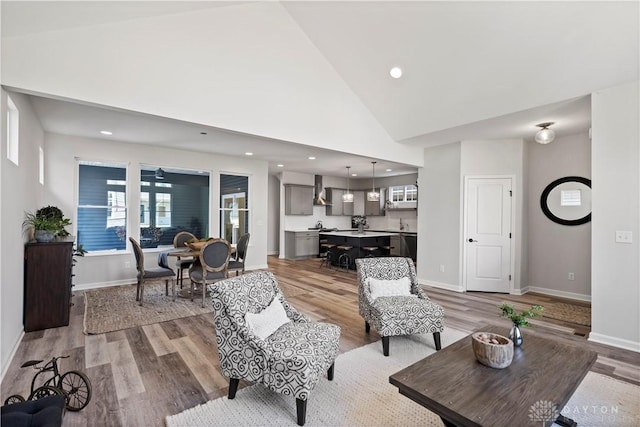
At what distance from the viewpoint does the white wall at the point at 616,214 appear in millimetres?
3209

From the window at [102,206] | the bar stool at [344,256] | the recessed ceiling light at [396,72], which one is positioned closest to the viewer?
the recessed ceiling light at [396,72]

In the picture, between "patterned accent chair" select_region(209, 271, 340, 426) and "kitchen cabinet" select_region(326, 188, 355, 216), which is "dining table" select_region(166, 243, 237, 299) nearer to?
"patterned accent chair" select_region(209, 271, 340, 426)

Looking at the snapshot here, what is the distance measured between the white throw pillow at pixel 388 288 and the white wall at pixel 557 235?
366cm

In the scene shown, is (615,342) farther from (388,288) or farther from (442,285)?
(442,285)

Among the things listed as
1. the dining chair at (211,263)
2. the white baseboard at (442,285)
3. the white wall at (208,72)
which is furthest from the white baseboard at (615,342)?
the dining chair at (211,263)

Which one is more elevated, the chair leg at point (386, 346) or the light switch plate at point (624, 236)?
the light switch plate at point (624, 236)

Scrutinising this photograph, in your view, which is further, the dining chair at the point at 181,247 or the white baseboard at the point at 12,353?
the dining chair at the point at 181,247

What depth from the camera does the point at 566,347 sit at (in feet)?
7.20

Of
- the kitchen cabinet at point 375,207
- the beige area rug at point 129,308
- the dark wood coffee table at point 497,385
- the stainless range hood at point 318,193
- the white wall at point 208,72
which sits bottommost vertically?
the beige area rug at point 129,308

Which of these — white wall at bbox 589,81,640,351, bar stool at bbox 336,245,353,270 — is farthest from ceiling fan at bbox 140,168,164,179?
white wall at bbox 589,81,640,351

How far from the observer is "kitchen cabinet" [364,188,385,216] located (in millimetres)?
10039

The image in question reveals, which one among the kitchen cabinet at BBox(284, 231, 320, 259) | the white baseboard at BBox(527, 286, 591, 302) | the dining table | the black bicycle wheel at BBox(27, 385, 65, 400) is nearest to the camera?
the black bicycle wheel at BBox(27, 385, 65, 400)

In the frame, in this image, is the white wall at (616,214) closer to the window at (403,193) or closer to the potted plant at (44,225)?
the window at (403,193)

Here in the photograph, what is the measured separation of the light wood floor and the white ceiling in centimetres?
240
